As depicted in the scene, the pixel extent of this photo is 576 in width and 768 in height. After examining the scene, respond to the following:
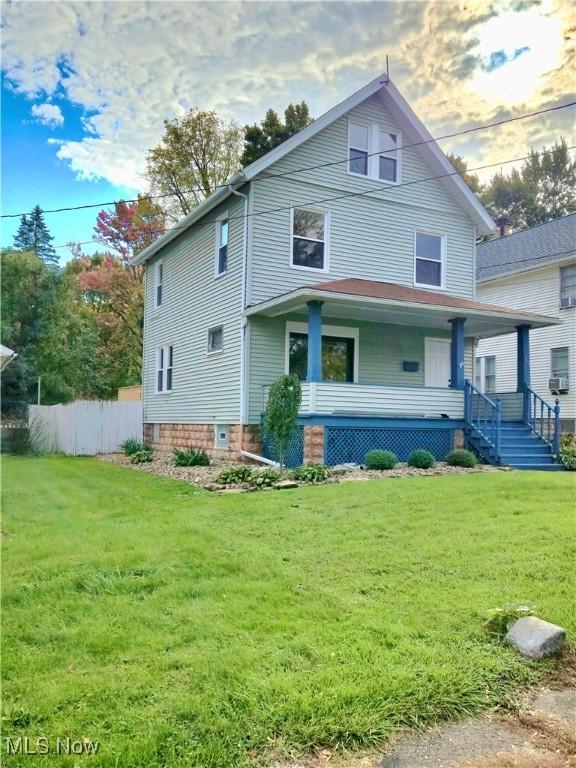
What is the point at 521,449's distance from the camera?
40.4 ft

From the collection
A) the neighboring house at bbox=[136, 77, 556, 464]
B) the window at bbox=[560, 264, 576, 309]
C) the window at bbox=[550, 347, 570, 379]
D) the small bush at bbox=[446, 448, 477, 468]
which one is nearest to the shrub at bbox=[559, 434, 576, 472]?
the neighboring house at bbox=[136, 77, 556, 464]

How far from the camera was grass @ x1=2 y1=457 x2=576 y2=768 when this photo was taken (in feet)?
7.82

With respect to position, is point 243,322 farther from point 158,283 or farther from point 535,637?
point 535,637

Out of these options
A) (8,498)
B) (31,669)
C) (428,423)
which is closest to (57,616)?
(31,669)

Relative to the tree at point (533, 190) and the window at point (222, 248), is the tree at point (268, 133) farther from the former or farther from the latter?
the tree at point (533, 190)

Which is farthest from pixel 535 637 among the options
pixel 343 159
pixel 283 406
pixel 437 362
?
pixel 343 159

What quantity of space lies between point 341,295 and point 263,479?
4253mm

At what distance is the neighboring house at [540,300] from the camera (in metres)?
18.2

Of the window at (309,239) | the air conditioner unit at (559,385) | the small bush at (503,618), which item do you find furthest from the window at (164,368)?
the small bush at (503,618)

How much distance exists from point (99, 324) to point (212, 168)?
9824 mm

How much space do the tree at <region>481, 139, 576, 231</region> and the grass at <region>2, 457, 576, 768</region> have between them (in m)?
36.7

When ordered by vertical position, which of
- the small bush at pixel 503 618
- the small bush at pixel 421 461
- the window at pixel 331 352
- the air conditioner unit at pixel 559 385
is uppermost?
the window at pixel 331 352

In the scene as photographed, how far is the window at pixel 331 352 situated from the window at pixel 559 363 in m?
8.49

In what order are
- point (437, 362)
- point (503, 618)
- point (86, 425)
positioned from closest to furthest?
point (503, 618)
point (437, 362)
point (86, 425)
